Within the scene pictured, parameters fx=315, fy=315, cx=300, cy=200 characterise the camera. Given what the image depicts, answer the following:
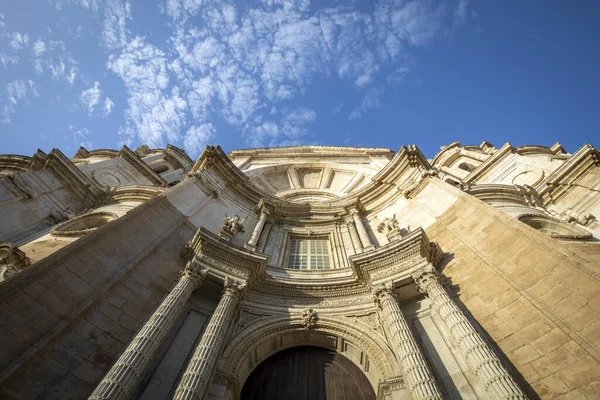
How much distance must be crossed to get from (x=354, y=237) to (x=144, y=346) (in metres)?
10.4

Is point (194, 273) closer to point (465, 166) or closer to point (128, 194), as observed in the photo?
point (128, 194)

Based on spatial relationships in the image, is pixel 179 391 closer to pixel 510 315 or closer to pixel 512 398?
pixel 512 398

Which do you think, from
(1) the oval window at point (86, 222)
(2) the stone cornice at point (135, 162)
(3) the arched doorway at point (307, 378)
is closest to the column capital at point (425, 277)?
(3) the arched doorway at point (307, 378)

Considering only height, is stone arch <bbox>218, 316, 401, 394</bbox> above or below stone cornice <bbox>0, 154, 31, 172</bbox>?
below

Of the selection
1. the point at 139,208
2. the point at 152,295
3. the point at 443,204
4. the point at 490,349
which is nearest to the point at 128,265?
the point at 152,295

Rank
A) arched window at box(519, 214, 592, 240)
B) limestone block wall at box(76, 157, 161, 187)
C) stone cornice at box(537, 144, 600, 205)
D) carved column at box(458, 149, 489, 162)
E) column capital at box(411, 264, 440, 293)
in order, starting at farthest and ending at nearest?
carved column at box(458, 149, 489, 162) < limestone block wall at box(76, 157, 161, 187) < stone cornice at box(537, 144, 600, 205) < arched window at box(519, 214, 592, 240) < column capital at box(411, 264, 440, 293)

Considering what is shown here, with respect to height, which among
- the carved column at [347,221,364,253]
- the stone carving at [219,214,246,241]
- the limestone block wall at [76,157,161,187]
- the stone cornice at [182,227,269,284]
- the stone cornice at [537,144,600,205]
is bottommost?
the stone cornice at [182,227,269,284]

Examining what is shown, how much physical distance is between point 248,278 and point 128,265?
388 centimetres

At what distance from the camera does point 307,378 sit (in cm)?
976

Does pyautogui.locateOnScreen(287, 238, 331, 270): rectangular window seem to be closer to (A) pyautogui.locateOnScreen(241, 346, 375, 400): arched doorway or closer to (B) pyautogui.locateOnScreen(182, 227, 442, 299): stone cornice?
(B) pyautogui.locateOnScreen(182, 227, 442, 299): stone cornice

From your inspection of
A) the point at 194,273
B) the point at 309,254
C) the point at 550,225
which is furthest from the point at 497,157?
the point at 194,273

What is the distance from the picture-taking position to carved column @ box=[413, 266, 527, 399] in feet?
21.6

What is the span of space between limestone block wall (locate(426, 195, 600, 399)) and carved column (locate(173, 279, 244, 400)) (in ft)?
24.1

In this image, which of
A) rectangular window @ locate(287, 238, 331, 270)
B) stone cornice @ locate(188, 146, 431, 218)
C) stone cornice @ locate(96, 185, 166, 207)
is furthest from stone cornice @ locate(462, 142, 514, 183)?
stone cornice @ locate(96, 185, 166, 207)
